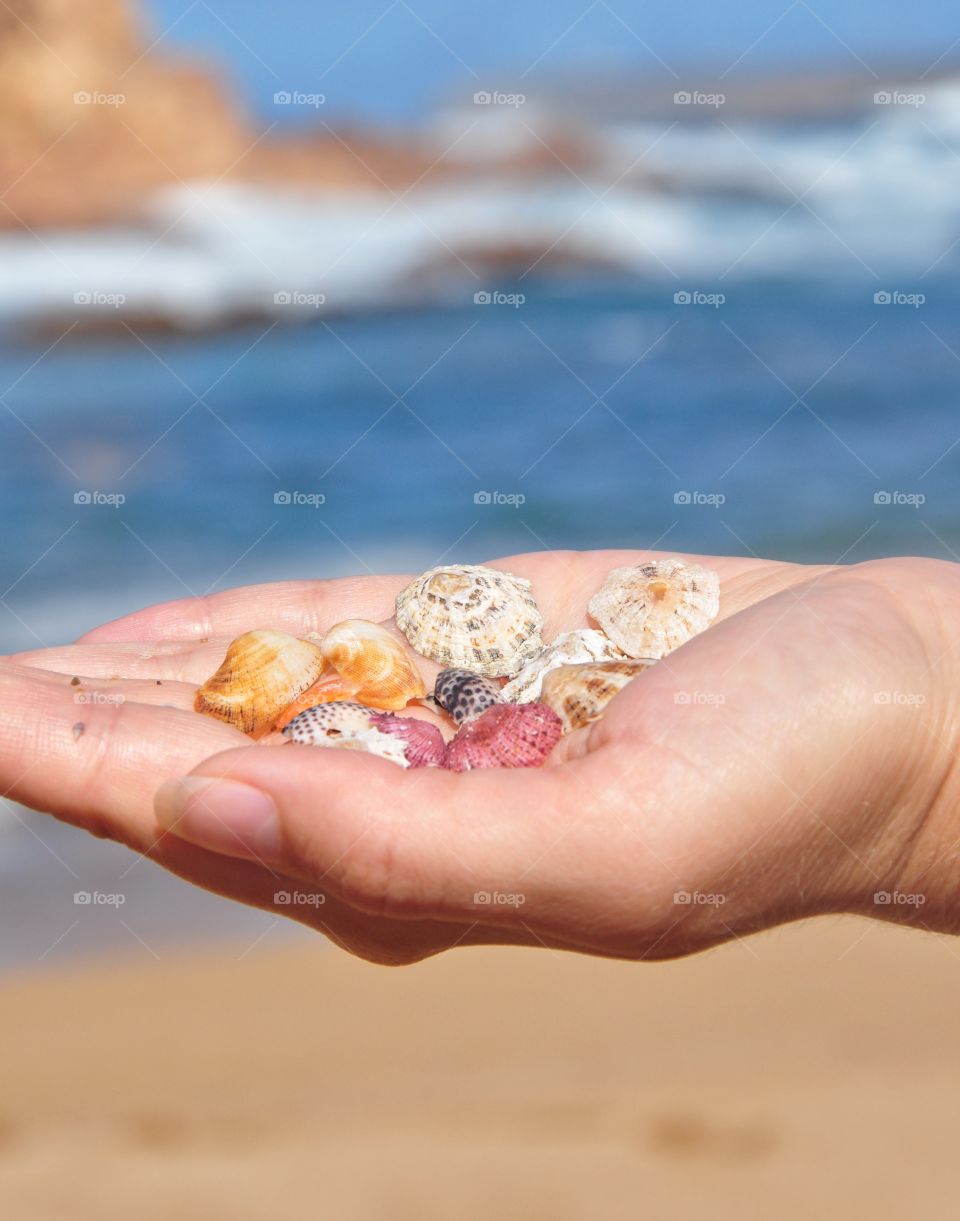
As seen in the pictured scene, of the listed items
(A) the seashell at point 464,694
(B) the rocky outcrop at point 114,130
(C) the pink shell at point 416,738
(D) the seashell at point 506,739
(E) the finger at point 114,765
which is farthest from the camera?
(B) the rocky outcrop at point 114,130

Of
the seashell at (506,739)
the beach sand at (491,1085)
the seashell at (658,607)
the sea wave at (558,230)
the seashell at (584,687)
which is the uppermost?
the sea wave at (558,230)

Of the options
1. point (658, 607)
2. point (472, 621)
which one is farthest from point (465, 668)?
point (658, 607)

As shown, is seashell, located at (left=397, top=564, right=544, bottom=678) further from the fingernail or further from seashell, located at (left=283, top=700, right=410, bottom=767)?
the fingernail

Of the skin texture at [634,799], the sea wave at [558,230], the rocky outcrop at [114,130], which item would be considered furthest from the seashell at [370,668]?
the rocky outcrop at [114,130]

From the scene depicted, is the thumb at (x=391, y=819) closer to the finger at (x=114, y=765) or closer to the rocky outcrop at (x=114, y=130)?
the finger at (x=114, y=765)

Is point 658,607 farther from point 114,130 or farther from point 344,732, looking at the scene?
point 114,130

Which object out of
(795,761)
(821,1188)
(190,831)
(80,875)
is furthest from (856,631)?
(80,875)

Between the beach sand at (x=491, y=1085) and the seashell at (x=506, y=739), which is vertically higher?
the seashell at (x=506, y=739)
